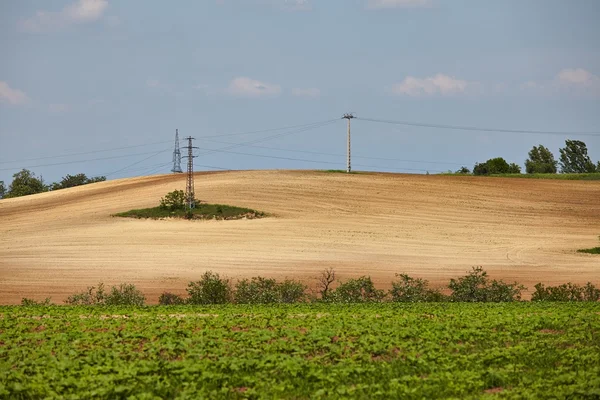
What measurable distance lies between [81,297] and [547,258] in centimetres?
2766

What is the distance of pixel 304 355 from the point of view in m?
16.3

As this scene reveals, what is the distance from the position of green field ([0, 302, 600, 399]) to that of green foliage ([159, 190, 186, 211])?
42.5 meters

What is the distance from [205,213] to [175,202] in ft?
11.1

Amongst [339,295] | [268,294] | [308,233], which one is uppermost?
[308,233]

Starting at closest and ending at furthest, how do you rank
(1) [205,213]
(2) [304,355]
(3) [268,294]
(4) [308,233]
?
(2) [304,355], (3) [268,294], (4) [308,233], (1) [205,213]

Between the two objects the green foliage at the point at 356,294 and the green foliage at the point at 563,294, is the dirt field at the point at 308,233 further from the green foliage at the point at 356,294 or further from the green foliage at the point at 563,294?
the green foliage at the point at 356,294

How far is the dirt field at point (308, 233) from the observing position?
4125 centimetres

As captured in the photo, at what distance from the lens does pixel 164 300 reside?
99.7 ft

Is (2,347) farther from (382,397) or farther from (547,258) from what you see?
(547,258)

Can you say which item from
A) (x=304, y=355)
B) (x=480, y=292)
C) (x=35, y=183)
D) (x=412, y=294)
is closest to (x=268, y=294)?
(x=412, y=294)

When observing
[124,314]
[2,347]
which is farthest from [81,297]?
[2,347]

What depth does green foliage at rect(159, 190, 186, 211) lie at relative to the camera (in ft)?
212

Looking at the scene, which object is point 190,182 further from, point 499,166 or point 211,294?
point 499,166

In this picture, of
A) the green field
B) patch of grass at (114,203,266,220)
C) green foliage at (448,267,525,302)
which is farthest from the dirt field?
the green field
